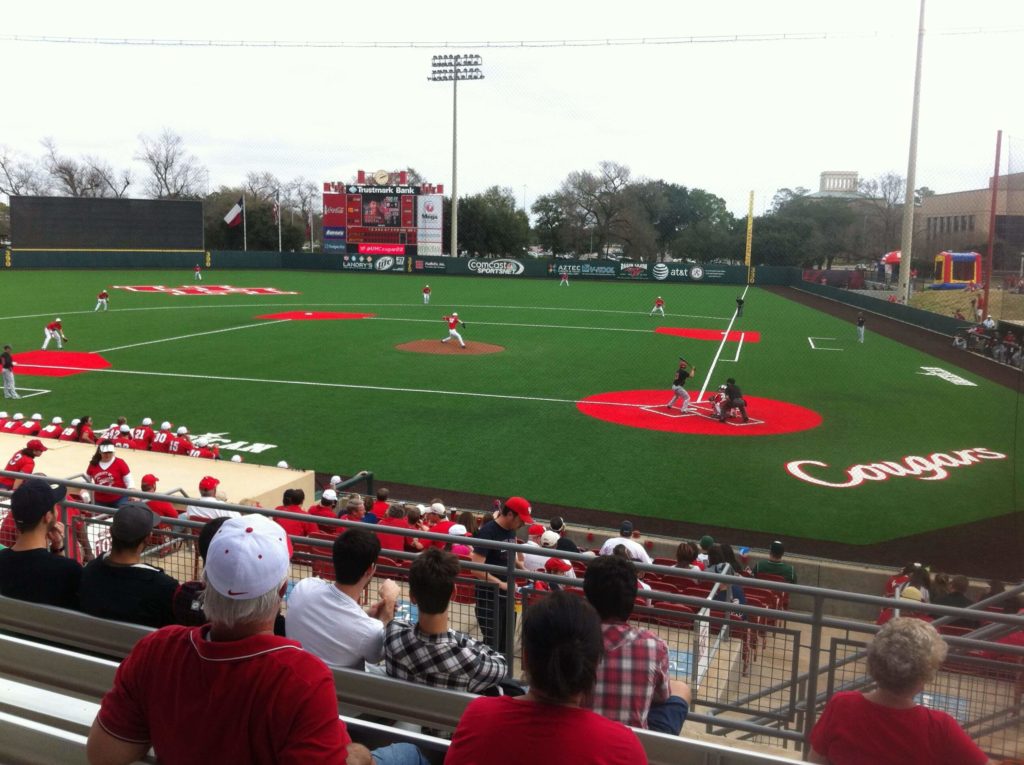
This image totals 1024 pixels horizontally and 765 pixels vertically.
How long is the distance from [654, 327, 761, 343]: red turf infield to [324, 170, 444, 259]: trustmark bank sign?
3951 centimetres

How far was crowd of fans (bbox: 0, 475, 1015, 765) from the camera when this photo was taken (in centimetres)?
238

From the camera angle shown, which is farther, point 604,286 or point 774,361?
point 604,286

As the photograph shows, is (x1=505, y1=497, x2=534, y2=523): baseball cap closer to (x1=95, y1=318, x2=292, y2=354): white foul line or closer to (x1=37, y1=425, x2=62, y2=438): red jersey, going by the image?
(x1=37, y1=425, x2=62, y2=438): red jersey

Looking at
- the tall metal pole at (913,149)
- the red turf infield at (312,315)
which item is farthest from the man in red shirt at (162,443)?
the tall metal pole at (913,149)

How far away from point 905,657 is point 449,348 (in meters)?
28.6

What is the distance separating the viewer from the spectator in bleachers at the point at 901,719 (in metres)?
3.00

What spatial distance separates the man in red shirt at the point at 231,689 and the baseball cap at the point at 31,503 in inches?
84.5

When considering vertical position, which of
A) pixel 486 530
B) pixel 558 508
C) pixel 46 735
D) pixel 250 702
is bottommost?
pixel 558 508

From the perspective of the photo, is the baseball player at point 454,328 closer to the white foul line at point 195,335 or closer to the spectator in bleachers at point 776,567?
the white foul line at point 195,335

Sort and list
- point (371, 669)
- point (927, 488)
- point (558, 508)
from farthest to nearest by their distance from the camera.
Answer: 1. point (927, 488)
2. point (558, 508)
3. point (371, 669)

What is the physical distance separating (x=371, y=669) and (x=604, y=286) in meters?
64.2

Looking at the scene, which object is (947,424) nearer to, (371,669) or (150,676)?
(371,669)

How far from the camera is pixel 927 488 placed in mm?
15844

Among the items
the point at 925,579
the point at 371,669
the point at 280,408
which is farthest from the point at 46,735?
the point at 280,408
